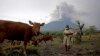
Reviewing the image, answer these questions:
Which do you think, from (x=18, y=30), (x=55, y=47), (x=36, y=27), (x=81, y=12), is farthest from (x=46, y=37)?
(x=81, y=12)

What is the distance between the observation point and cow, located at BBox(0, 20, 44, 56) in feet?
15.5

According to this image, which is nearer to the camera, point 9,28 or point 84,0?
point 9,28

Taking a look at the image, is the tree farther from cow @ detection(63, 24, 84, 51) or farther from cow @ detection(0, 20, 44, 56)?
cow @ detection(0, 20, 44, 56)

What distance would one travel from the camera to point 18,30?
4.84m

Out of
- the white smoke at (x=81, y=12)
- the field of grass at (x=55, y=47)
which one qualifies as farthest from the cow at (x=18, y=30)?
the white smoke at (x=81, y=12)

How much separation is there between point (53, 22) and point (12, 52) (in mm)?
799

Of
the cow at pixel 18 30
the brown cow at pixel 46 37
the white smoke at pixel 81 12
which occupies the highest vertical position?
the white smoke at pixel 81 12

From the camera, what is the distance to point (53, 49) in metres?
4.94

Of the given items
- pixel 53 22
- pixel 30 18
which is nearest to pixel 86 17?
pixel 53 22

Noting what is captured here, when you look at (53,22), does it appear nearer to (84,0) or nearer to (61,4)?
(61,4)

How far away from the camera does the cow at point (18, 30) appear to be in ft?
15.5

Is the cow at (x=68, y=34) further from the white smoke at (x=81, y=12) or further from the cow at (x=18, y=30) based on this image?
the cow at (x=18, y=30)

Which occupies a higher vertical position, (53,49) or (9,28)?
(9,28)

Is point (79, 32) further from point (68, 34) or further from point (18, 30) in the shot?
point (18, 30)
